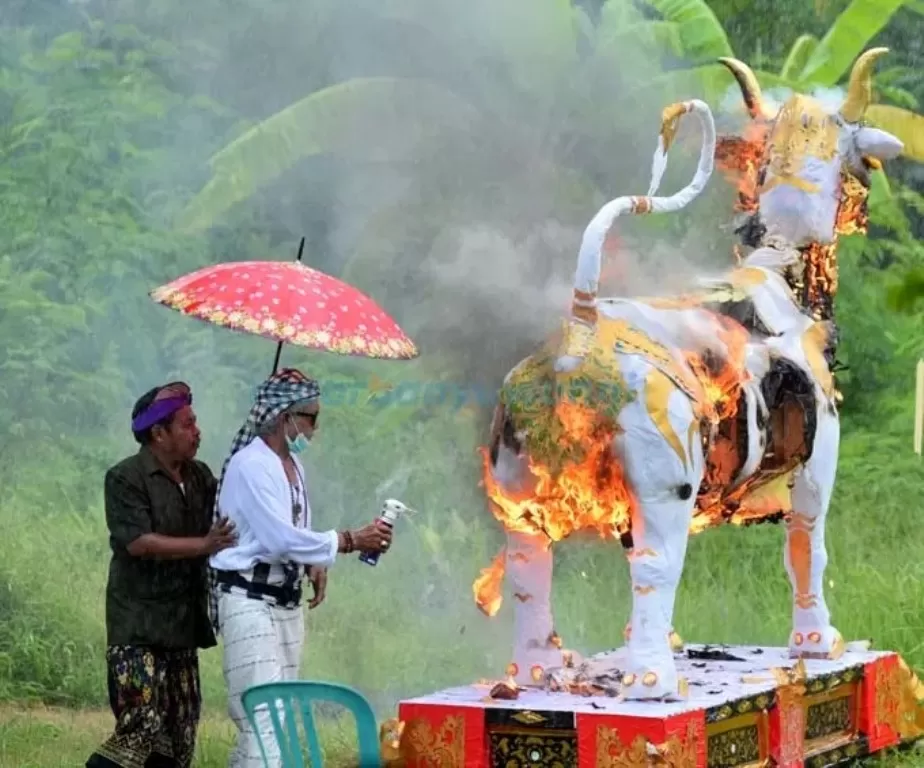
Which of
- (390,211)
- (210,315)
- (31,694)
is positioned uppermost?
(390,211)

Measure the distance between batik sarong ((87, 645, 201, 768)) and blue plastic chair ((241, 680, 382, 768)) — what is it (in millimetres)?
848

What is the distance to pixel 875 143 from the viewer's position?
784cm

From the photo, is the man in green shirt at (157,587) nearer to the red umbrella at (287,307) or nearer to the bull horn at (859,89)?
the red umbrella at (287,307)

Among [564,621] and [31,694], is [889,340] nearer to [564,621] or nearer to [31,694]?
[564,621]

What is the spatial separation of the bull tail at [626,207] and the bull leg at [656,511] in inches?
12.4

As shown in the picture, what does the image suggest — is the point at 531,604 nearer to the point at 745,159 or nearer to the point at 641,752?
the point at 641,752

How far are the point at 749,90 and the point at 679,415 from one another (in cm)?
192

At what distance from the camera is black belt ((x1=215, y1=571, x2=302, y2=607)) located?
20.1 feet

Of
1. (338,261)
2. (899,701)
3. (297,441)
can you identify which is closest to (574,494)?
(297,441)

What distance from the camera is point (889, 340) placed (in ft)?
43.5

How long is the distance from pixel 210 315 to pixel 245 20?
5433 mm

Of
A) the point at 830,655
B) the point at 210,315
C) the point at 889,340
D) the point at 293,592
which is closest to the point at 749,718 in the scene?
the point at 830,655

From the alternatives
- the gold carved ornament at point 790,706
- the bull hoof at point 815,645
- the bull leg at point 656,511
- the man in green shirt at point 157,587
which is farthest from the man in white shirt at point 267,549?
the bull hoof at point 815,645

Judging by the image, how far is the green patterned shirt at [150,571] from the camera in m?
6.24
